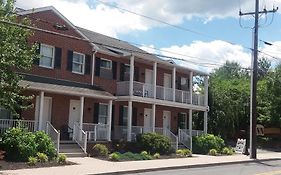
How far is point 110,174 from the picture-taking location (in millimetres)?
18047

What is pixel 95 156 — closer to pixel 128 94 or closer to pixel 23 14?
pixel 128 94

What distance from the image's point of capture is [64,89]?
26.0 m

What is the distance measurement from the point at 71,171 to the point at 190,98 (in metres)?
19.9

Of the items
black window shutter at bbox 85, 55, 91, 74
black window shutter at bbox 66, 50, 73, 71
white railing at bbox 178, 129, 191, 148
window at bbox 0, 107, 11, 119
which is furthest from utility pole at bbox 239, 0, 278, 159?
window at bbox 0, 107, 11, 119

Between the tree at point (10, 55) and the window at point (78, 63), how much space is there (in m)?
11.0

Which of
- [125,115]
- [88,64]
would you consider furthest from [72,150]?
[125,115]

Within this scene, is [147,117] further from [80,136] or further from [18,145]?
[18,145]

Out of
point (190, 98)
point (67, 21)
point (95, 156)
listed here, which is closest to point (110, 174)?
point (95, 156)

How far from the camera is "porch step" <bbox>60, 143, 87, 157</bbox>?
2480 centimetres

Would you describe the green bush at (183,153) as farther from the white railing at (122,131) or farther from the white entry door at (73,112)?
the white entry door at (73,112)

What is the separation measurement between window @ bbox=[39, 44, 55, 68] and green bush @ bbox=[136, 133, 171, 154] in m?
7.36

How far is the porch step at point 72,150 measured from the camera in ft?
81.4

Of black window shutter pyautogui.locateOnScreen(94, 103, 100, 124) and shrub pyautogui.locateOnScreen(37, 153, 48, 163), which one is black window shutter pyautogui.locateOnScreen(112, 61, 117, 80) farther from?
shrub pyautogui.locateOnScreen(37, 153, 48, 163)

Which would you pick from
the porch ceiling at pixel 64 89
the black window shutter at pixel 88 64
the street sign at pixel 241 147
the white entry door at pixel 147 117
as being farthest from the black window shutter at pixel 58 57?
the street sign at pixel 241 147
